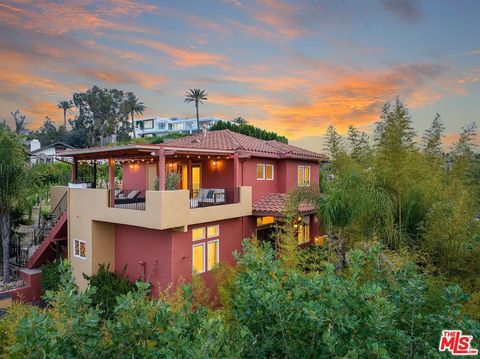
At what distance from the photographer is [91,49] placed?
1786cm

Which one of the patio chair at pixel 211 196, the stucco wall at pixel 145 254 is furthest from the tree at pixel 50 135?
the stucco wall at pixel 145 254

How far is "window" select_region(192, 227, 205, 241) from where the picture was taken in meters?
12.2

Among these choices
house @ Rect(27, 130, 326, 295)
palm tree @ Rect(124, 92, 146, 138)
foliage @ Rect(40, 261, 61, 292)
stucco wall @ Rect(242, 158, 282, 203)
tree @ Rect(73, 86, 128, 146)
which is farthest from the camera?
palm tree @ Rect(124, 92, 146, 138)

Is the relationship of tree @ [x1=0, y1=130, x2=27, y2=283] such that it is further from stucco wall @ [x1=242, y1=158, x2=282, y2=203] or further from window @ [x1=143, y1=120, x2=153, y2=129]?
window @ [x1=143, y1=120, x2=153, y2=129]

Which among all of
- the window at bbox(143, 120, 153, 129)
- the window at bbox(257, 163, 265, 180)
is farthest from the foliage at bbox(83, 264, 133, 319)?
the window at bbox(143, 120, 153, 129)

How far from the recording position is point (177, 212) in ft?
36.4

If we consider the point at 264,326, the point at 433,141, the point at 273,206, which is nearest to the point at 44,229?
the point at 273,206

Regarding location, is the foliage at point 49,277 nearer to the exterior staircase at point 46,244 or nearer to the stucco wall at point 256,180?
the exterior staircase at point 46,244

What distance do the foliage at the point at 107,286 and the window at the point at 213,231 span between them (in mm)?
3546

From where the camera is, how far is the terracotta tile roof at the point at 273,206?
14.1 metres

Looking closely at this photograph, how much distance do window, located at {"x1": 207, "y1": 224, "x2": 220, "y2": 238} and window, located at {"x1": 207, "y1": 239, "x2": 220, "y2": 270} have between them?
277 millimetres

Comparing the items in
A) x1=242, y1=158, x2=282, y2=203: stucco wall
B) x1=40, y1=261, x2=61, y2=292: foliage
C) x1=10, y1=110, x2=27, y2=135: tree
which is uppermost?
x1=10, y1=110, x2=27, y2=135: tree

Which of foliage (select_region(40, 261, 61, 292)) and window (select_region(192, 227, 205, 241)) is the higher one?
window (select_region(192, 227, 205, 241))

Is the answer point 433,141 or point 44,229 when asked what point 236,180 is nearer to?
point 433,141
